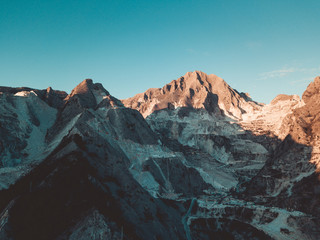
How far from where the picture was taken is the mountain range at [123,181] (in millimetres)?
37469

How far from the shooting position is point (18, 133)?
7494cm

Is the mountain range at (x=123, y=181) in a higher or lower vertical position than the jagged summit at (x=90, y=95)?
lower

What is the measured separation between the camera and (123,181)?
5175 centimetres

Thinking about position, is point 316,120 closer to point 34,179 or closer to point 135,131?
point 135,131

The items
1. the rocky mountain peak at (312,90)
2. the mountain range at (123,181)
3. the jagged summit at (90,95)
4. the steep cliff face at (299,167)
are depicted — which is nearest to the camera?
the mountain range at (123,181)

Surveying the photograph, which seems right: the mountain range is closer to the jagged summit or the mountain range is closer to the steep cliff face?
the steep cliff face

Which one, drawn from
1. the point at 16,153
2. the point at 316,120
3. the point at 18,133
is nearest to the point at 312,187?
the point at 316,120

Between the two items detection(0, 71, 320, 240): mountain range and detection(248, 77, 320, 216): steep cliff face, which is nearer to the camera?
detection(0, 71, 320, 240): mountain range

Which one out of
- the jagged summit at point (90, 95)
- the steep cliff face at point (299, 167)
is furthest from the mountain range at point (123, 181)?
the jagged summit at point (90, 95)

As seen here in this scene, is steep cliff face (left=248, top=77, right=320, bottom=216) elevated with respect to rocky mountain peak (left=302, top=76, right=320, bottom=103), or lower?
lower

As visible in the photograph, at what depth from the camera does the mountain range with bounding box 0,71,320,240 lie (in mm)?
37469

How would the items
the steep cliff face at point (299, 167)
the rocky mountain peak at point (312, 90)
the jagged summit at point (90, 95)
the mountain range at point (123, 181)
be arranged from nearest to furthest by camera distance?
the mountain range at point (123, 181), the steep cliff face at point (299, 167), the rocky mountain peak at point (312, 90), the jagged summit at point (90, 95)

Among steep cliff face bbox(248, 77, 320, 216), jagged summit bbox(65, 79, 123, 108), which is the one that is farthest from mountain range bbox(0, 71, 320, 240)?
jagged summit bbox(65, 79, 123, 108)

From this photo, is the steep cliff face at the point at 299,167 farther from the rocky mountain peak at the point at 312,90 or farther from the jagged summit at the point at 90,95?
the jagged summit at the point at 90,95
